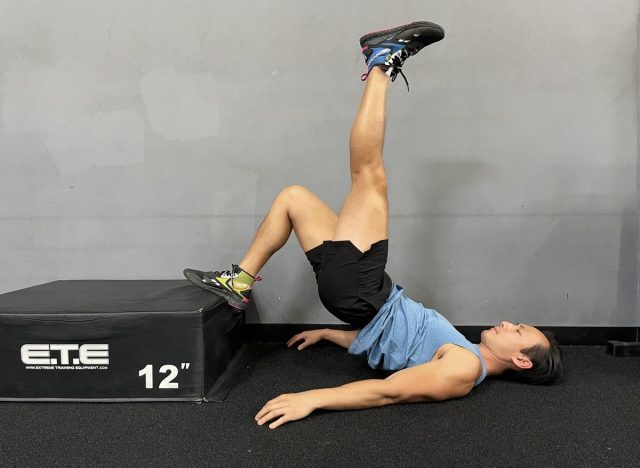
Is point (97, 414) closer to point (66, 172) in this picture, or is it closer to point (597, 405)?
point (66, 172)

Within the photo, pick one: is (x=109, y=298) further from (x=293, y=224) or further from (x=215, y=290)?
(x=293, y=224)

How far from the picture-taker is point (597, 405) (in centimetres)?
158

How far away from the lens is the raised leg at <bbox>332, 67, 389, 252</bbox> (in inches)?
63.9

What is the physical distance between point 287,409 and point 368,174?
32.4 inches

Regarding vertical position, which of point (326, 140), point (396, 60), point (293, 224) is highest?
point (396, 60)

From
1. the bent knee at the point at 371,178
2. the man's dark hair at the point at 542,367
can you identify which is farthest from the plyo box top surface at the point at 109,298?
the man's dark hair at the point at 542,367

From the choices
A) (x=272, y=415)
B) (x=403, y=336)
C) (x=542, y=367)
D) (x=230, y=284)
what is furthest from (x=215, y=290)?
(x=542, y=367)

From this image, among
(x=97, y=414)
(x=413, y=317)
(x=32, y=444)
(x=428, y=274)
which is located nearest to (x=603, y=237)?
(x=428, y=274)

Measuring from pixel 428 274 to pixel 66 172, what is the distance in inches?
73.1

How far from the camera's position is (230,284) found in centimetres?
184

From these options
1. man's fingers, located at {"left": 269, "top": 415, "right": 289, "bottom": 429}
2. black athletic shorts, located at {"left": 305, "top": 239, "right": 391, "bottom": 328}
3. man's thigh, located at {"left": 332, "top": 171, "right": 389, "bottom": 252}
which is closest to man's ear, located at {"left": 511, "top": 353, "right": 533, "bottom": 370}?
black athletic shorts, located at {"left": 305, "top": 239, "right": 391, "bottom": 328}

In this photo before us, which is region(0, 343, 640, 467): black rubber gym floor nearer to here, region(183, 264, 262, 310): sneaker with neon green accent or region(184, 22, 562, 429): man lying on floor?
region(184, 22, 562, 429): man lying on floor

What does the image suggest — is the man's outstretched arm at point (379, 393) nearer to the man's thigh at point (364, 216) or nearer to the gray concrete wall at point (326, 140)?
the man's thigh at point (364, 216)

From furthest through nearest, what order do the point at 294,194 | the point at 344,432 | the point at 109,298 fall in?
the point at 294,194 < the point at 109,298 < the point at 344,432
